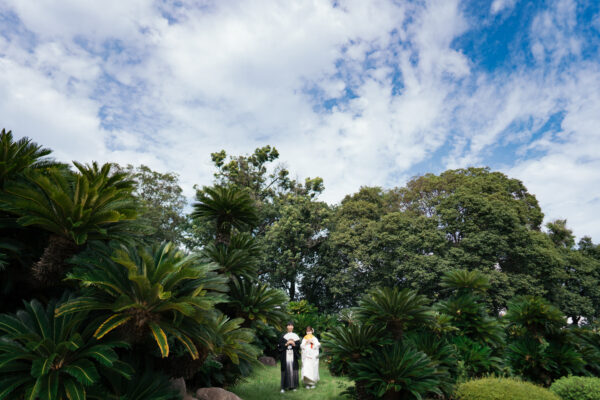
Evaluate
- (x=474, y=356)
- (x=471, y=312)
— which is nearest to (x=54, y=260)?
(x=471, y=312)

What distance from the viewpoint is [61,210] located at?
4.50 meters

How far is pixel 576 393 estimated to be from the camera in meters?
7.77

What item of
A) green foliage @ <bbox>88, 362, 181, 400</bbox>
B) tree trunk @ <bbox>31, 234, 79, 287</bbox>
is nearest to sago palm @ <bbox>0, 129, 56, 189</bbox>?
tree trunk @ <bbox>31, 234, 79, 287</bbox>

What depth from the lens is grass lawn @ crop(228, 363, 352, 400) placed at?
912 cm

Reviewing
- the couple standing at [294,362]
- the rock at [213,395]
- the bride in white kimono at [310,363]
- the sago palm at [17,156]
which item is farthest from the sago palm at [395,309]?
the sago palm at [17,156]

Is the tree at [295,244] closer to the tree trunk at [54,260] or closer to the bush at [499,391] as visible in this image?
the bush at [499,391]

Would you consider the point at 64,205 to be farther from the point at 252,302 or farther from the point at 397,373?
the point at 397,373

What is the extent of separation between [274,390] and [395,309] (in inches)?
211

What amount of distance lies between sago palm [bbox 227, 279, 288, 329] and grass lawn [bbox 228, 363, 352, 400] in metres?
1.93

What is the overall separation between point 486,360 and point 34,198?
10817mm

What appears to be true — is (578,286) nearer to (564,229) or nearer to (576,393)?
(564,229)

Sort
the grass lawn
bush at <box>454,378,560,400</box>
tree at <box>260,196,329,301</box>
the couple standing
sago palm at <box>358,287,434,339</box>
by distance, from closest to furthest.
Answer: bush at <box>454,378,560,400</box>, sago palm at <box>358,287,434,339</box>, the grass lawn, the couple standing, tree at <box>260,196,329,301</box>

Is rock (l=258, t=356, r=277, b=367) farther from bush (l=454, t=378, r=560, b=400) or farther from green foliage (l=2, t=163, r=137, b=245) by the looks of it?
green foliage (l=2, t=163, r=137, b=245)

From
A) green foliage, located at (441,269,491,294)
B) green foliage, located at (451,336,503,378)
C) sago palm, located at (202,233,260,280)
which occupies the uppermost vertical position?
sago palm, located at (202,233,260,280)
